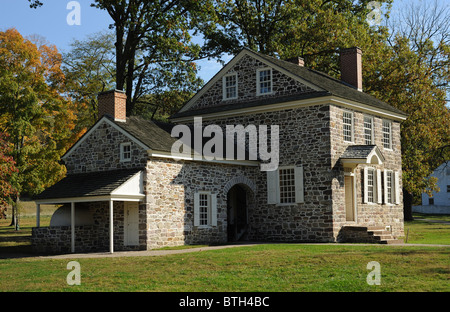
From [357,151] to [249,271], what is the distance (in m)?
11.5

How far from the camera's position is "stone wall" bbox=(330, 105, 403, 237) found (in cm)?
2364

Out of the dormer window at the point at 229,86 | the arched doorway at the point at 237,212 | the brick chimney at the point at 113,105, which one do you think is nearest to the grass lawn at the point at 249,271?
the arched doorway at the point at 237,212

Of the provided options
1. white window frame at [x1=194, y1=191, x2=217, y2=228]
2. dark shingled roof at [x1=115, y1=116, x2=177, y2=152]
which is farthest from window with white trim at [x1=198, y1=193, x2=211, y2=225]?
dark shingled roof at [x1=115, y1=116, x2=177, y2=152]

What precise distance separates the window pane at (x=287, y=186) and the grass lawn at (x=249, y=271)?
19.9ft

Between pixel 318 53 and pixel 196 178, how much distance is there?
50.2ft

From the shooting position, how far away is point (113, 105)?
2289cm

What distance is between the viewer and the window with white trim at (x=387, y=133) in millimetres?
27609

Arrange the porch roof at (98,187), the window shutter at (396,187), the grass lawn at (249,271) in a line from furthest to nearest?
1. the window shutter at (396,187)
2. the porch roof at (98,187)
3. the grass lawn at (249,271)

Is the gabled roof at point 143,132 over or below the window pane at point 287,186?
over

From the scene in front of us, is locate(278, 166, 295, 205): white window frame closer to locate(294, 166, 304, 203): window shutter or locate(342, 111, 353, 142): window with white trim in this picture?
locate(294, 166, 304, 203): window shutter

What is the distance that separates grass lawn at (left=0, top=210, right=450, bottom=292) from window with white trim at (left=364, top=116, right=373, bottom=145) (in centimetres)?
868

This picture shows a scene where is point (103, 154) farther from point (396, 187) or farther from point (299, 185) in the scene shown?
point (396, 187)

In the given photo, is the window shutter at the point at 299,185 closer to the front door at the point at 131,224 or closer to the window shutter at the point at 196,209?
the window shutter at the point at 196,209
